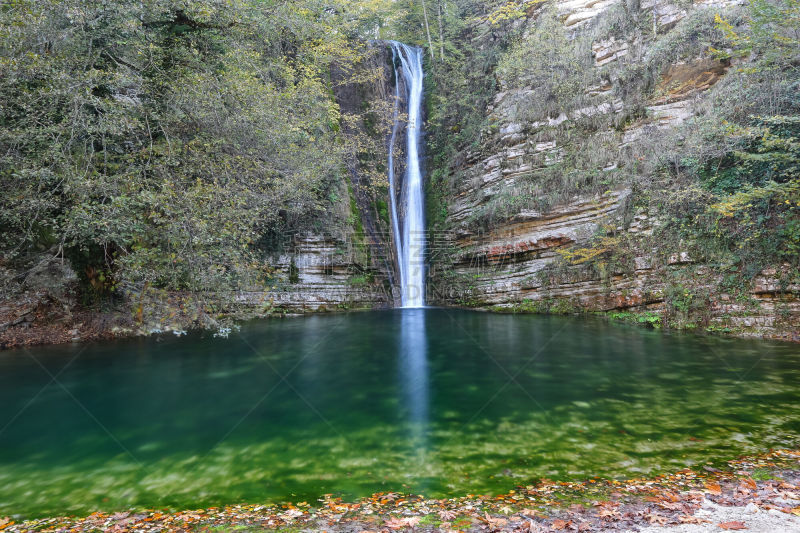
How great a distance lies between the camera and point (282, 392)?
6.18 m

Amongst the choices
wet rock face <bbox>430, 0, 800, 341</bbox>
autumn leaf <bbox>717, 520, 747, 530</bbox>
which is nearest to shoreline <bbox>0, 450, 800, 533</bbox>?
autumn leaf <bbox>717, 520, 747, 530</bbox>

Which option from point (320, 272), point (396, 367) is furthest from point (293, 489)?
point (320, 272)

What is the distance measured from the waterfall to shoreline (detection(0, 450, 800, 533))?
47.0 feet

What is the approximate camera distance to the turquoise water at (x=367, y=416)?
3.47 metres

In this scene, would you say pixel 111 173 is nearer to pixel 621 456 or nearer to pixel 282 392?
pixel 282 392

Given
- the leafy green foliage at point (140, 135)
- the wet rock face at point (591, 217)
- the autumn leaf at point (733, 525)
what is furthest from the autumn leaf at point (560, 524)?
the wet rock face at point (591, 217)

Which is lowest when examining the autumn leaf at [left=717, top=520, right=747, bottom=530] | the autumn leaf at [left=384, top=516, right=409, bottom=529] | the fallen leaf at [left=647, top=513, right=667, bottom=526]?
the autumn leaf at [left=384, top=516, right=409, bottom=529]

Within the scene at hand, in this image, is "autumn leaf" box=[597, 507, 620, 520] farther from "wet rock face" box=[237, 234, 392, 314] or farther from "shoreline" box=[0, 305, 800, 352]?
"wet rock face" box=[237, 234, 392, 314]

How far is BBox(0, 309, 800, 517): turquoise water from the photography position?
11.4 feet

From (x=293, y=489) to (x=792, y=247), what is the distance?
35.7 feet

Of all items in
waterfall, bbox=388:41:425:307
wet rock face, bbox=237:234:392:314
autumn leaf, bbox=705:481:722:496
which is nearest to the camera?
autumn leaf, bbox=705:481:722:496

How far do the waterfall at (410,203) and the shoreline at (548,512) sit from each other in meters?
14.3

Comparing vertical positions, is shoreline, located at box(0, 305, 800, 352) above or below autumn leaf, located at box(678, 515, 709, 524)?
above

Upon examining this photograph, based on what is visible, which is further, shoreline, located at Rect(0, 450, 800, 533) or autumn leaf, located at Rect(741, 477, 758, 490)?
autumn leaf, located at Rect(741, 477, 758, 490)
